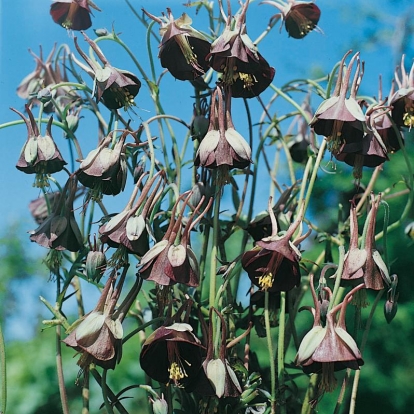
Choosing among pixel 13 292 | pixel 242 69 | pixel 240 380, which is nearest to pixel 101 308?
pixel 240 380

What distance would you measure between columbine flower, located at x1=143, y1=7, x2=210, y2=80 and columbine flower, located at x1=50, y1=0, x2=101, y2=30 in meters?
0.19

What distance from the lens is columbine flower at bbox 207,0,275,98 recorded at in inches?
34.8

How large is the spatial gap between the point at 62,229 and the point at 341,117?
15.7 inches

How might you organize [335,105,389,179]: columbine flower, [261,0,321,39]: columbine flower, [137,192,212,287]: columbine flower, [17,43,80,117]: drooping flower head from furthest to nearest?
1. [17,43,80,117]: drooping flower head
2. [261,0,321,39]: columbine flower
3. [335,105,389,179]: columbine flower
4. [137,192,212,287]: columbine flower

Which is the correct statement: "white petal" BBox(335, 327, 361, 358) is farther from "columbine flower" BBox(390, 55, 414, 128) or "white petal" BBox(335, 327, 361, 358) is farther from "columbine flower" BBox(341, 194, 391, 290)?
"columbine flower" BBox(390, 55, 414, 128)

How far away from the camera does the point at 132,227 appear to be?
0.83 meters

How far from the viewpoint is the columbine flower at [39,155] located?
0.95m

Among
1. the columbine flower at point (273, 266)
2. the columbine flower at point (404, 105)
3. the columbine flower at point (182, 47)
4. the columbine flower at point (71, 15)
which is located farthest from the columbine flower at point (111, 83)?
the columbine flower at point (404, 105)

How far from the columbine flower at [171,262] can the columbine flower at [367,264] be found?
204mm

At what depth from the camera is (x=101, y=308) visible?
0.85 meters

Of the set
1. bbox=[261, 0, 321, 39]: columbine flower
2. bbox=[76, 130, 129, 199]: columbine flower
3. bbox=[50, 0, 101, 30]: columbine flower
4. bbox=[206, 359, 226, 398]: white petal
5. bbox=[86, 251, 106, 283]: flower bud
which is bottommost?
bbox=[206, 359, 226, 398]: white petal

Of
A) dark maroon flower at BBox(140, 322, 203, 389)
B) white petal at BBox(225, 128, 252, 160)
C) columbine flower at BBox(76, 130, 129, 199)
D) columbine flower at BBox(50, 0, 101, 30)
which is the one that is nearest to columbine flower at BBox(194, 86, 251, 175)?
white petal at BBox(225, 128, 252, 160)

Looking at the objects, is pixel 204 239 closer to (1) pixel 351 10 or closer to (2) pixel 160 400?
(2) pixel 160 400

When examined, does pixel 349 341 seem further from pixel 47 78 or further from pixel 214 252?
pixel 47 78
